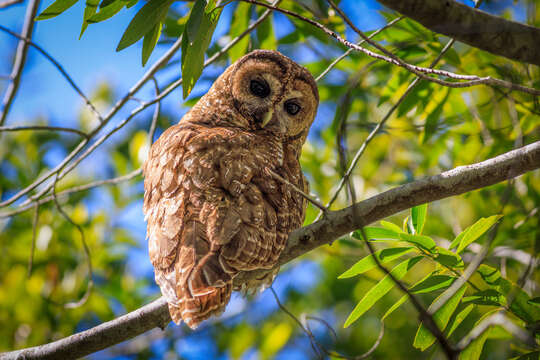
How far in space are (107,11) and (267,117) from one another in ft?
3.96

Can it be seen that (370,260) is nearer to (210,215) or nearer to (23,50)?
(210,215)

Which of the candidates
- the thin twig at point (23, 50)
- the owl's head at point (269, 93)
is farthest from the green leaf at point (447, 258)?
the thin twig at point (23, 50)

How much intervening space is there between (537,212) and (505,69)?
0.90 metres

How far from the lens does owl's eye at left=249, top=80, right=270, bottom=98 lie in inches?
120

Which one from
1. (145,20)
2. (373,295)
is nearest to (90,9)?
(145,20)

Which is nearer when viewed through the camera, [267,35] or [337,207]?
[267,35]

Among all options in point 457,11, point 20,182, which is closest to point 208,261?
point 457,11

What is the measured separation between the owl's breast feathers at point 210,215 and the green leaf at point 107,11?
0.67m

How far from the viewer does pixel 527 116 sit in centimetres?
314

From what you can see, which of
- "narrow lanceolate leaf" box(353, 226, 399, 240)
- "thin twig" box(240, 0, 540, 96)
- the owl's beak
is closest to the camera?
"thin twig" box(240, 0, 540, 96)

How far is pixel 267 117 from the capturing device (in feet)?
9.61

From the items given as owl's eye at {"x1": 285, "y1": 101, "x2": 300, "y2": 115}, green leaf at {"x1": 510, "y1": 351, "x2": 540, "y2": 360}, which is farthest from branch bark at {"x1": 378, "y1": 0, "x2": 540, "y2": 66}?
owl's eye at {"x1": 285, "y1": 101, "x2": 300, "y2": 115}

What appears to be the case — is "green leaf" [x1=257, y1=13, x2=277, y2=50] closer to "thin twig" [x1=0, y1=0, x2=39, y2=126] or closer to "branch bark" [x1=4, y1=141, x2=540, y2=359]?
"thin twig" [x1=0, y1=0, x2=39, y2=126]

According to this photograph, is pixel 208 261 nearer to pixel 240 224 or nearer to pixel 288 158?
pixel 240 224
